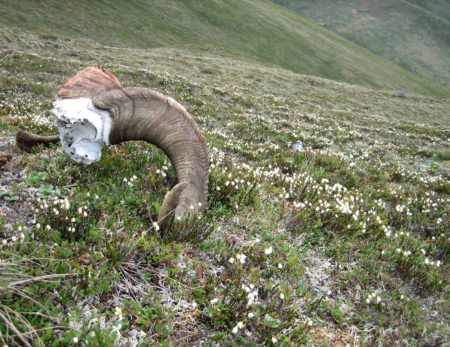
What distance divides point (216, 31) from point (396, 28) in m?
114

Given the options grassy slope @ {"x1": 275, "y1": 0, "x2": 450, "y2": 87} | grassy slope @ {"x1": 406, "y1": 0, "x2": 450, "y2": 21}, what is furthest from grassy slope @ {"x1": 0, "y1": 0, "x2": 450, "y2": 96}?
grassy slope @ {"x1": 406, "y1": 0, "x2": 450, "y2": 21}

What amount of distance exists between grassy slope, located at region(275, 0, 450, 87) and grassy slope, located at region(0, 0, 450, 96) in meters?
30.0

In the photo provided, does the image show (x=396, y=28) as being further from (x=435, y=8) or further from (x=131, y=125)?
(x=131, y=125)

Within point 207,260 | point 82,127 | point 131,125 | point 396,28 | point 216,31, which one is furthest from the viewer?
point 396,28

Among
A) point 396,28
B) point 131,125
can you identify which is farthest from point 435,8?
point 131,125

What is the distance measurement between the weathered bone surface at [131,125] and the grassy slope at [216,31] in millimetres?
35223

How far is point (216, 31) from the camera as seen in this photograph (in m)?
86.9

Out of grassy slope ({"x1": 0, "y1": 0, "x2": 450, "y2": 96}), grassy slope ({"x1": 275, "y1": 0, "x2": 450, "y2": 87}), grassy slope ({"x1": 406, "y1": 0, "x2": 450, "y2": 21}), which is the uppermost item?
grassy slope ({"x1": 406, "y1": 0, "x2": 450, "y2": 21})

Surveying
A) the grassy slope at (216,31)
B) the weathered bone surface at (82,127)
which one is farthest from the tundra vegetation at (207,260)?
the grassy slope at (216,31)

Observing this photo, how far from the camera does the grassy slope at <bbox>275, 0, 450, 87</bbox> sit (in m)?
151

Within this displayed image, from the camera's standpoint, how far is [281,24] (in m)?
112

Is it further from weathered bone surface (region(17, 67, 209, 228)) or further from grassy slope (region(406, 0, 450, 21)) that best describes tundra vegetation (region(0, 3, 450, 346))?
grassy slope (region(406, 0, 450, 21))

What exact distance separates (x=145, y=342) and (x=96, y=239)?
5.51 ft

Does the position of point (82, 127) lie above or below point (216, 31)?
above
